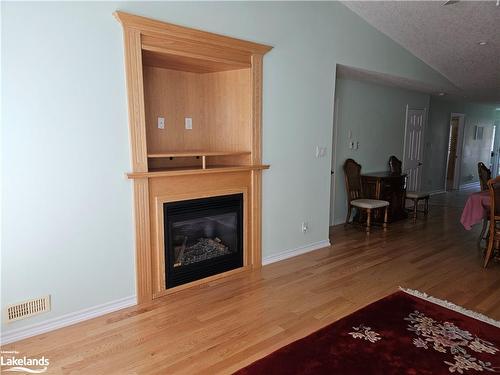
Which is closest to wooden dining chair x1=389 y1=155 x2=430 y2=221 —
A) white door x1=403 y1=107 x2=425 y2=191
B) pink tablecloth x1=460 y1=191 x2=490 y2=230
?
white door x1=403 y1=107 x2=425 y2=191

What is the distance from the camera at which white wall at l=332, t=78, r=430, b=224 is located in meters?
5.29

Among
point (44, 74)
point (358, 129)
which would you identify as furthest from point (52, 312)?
point (358, 129)

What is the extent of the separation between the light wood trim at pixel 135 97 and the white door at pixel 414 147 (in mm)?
5546

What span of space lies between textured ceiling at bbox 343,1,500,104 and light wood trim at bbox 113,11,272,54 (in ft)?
5.46

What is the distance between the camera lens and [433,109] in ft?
25.5

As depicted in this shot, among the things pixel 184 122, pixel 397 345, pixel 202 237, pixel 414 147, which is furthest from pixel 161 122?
pixel 414 147

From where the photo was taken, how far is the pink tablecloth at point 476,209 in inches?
149

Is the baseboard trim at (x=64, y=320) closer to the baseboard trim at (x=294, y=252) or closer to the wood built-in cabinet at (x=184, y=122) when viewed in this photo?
the wood built-in cabinet at (x=184, y=122)

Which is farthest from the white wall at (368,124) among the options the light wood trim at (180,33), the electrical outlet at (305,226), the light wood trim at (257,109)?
the light wood trim at (180,33)

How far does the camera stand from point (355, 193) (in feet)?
17.6

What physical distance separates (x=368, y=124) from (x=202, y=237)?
385 centimetres

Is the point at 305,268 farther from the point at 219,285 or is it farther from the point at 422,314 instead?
the point at 422,314

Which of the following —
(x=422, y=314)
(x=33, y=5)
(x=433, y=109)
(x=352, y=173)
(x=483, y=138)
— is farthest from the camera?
(x=483, y=138)

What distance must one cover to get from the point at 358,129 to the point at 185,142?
326 centimetres
